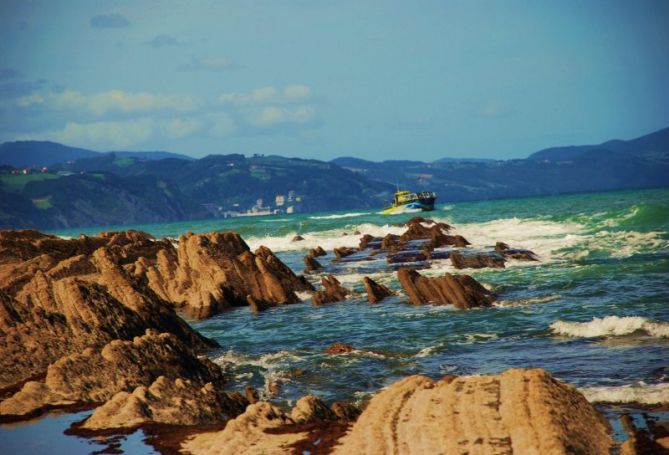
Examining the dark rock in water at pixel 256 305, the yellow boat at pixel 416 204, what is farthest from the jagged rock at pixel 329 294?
the yellow boat at pixel 416 204

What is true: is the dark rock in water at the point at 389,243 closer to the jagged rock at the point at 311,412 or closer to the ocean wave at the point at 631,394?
the ocean wave at the point at 631,394

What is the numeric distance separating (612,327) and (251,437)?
42.9 feet

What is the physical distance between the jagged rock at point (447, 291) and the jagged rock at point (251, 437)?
1694cm

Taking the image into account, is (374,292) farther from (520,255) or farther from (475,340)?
(520,255)

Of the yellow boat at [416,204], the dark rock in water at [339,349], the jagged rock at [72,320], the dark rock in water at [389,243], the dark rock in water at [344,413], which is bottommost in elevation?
the dark rock in water at [339,349]

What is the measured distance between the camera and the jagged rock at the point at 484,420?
38.2 feet

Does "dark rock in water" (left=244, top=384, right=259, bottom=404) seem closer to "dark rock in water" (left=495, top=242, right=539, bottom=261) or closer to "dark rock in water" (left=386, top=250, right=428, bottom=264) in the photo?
"dark rock in water" (left=495, top=242, right=539, bottom=261)

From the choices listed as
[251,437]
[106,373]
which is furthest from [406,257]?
[251,437]

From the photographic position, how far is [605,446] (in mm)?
12031

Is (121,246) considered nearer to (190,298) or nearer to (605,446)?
(190,298)

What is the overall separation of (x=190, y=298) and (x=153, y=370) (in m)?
16.6

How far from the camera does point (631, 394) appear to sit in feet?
51.3

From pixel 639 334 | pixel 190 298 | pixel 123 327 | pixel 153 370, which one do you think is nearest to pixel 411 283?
pixel 190 298

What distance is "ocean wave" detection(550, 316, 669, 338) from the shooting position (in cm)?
2230
